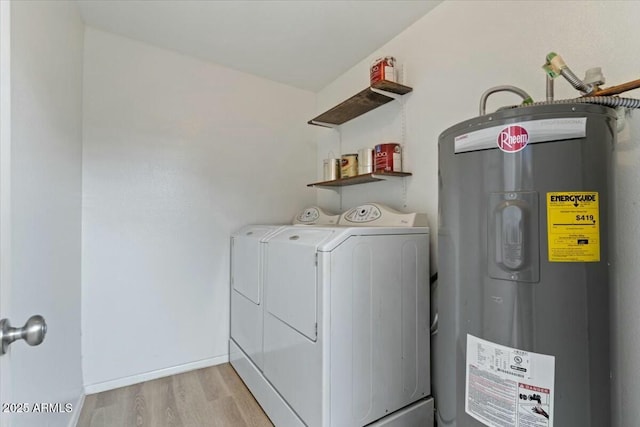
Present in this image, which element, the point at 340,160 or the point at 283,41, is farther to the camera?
the point at 340,160

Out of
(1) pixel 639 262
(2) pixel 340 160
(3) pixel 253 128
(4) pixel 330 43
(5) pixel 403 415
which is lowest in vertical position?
(5) pixel 403 415

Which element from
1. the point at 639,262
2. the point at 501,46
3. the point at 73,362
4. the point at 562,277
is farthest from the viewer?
the point at 73,362

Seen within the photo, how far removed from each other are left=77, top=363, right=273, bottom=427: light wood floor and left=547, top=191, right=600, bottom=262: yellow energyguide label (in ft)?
5.70

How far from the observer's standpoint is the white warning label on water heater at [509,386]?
0.77 m

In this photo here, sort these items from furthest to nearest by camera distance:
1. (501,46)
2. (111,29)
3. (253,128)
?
(253,128) < (111,29) < (501,46)

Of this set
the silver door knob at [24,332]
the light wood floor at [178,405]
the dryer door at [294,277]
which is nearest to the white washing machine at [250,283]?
the dryer door at [294,277]

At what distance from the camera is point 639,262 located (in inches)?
41.1

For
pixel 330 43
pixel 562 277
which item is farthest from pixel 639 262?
pixel 330 43

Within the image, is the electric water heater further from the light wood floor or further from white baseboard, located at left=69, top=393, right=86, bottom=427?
white baseboard, located at left=69, top=393, right=86, bottom=427

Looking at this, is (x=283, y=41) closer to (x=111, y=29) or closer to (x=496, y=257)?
(x=111, y=29)

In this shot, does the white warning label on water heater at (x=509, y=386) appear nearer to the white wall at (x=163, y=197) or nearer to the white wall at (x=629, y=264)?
the white wall at (x=629, y=264)

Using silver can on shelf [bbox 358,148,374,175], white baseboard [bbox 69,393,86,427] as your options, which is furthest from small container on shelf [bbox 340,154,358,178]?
white baseboard [bbox 69,393,86,427]

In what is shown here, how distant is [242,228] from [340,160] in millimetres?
1005

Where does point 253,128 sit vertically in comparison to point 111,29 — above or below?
below
